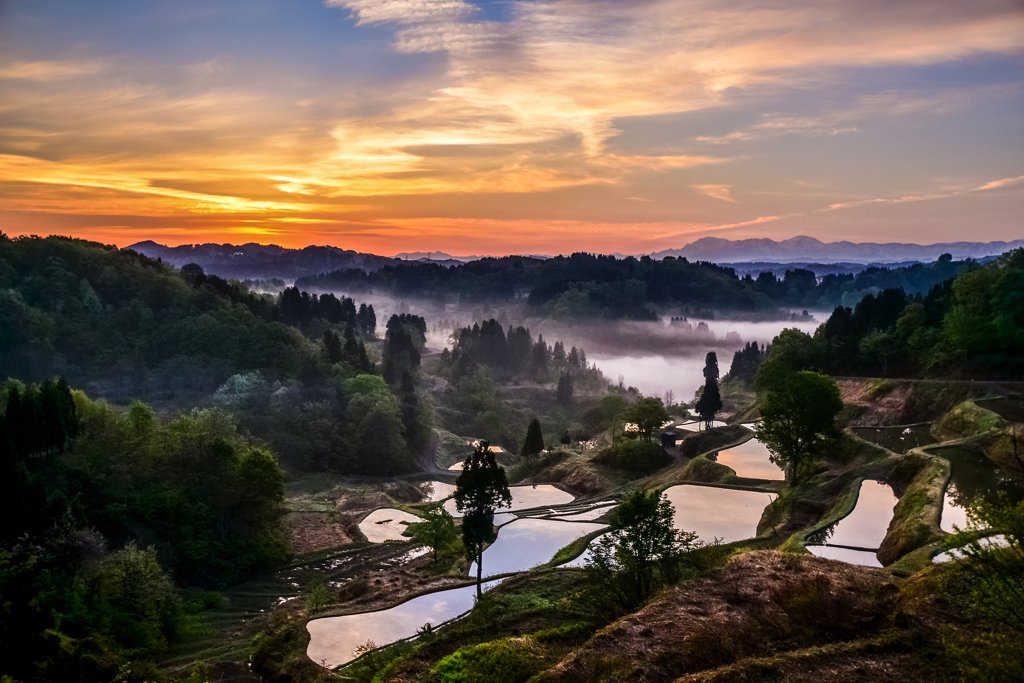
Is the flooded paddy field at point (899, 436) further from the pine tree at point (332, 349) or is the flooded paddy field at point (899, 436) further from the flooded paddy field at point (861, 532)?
the pine tree at point (332, 349)

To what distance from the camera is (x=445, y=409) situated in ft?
477

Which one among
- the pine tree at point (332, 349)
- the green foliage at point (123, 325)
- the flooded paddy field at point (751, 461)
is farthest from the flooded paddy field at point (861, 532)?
the pine tree at point (332, 349)

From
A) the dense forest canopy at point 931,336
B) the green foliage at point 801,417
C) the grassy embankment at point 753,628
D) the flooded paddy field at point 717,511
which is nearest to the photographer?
the grassy embankment at point 753,628

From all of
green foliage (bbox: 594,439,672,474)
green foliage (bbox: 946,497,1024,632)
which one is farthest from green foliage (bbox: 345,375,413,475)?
green foliage (bbox: 946,497,1024,632)

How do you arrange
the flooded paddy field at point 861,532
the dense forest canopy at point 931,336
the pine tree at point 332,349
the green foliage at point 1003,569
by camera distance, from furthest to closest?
the pine tree at point 332,349, the dense forest canopy at point 931,336, the flooded paddy field at point 861,532, the green foliage at point 1003,569

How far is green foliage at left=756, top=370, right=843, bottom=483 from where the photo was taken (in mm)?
38062

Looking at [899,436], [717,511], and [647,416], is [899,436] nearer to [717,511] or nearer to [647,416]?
[717,511]

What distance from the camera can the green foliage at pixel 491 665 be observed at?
52.7 ft

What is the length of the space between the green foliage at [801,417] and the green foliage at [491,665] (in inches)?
1035

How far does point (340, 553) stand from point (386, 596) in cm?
1868

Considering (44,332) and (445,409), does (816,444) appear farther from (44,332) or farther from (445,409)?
(445,409)

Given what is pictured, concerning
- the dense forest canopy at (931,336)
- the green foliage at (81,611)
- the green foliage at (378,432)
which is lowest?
the green foliage at (378,432)

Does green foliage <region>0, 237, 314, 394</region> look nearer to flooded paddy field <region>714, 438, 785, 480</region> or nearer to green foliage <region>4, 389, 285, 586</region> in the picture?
green foliage <region>4, 389, 285, 586</region>

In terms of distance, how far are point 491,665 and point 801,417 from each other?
1102 inches
